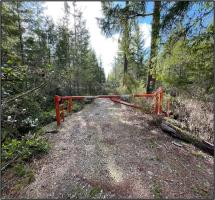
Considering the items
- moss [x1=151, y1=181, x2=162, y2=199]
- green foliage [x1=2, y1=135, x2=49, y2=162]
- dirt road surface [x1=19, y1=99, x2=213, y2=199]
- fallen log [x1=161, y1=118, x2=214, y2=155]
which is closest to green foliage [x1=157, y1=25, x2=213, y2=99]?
fallen log [x1=161, y1=118, x2=214, y2=155]

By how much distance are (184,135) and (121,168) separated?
206 cm

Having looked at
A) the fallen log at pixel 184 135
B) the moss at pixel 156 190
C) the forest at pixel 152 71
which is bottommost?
the moss at pixel 156 190

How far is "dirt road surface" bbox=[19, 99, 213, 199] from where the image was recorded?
2.46 m

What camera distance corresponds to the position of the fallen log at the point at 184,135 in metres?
3.63

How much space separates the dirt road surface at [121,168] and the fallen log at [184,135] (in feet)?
0.54

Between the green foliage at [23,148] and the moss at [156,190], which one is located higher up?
the green foliage at [23,148]

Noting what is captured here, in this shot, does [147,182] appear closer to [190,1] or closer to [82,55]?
[190,1]

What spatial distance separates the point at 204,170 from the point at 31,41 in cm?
1402

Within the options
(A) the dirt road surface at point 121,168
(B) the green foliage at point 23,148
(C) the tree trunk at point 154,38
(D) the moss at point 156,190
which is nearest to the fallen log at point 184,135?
(A) the dirt road surface at point 121,168

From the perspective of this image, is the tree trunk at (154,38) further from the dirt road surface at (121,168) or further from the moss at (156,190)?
the moss at (156,190)

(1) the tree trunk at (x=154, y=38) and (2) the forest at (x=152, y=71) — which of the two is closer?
(2) the forest at (x=152, y=71)

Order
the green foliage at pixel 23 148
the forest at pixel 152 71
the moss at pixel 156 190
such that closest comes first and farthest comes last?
the moss at pixel 156 190 → the green foliage at pixel 23 148 → the forest at pixel 152 71

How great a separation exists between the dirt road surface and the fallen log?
163mm

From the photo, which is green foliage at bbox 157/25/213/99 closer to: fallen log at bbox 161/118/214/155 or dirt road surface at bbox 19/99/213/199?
fallen log at bbox 161/118/214/155
